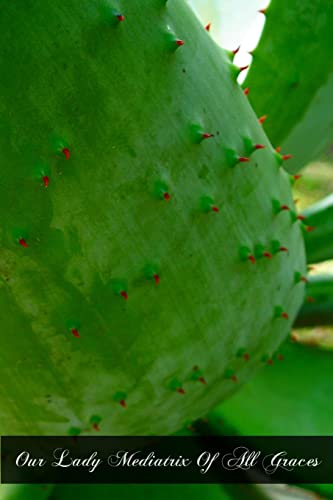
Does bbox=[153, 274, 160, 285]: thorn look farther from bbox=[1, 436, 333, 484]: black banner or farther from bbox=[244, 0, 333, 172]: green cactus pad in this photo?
bbox=[244, 0, 333, 172]: green cactus pad

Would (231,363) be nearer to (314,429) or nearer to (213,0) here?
(314,429)

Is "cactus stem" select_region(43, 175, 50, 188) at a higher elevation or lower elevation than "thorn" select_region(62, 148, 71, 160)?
lower

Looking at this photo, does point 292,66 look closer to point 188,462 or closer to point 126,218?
point 126,218

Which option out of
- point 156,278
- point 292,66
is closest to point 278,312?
point 156,278

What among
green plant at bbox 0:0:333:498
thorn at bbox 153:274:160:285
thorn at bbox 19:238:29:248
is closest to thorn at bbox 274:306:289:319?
green plant at bbox 0:0:333:498

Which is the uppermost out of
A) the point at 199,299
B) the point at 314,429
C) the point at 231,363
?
the point at 199,299

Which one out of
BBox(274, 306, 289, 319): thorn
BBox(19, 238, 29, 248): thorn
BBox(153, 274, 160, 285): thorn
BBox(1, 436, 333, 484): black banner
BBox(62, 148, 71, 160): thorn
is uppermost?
BBox(62, 148, 71, 160): thorn

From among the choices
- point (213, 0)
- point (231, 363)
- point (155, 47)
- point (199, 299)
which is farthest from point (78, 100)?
point (213, 0)
